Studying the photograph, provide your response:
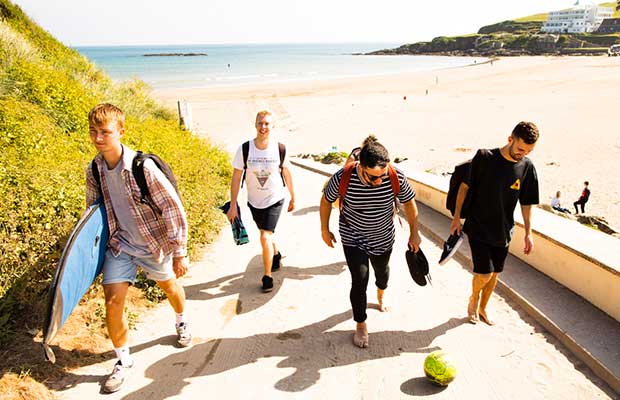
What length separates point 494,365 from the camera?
354cm

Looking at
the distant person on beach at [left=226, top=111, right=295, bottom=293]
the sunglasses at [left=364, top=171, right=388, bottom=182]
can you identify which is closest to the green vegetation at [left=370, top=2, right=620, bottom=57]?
the distant person on beach at [left=226, top=111, right=295, bottom=293]

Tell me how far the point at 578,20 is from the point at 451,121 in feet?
450

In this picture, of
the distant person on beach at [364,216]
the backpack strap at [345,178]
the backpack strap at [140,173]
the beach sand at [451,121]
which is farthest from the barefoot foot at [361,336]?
the beach sand at [451,121]

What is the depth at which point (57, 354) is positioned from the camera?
3.56m

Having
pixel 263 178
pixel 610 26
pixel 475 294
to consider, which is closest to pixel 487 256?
pixel 475 294

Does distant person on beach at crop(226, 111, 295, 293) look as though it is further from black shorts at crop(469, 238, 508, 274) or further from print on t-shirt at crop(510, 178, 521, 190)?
print on t-shirt at crop(510, 178, 521, 190)

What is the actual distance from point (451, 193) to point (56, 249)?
3532mm

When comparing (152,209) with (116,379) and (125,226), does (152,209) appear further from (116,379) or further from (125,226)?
(116,379)

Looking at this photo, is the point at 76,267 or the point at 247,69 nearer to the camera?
the point at 76,267

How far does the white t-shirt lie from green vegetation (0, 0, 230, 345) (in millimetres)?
1379

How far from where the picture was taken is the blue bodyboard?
285cm

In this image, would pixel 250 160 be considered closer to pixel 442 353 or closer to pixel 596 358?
pixel 442 353

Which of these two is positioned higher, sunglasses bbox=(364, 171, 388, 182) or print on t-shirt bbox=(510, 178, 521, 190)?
sunglasses bbox=(364, 171, 388, 182)

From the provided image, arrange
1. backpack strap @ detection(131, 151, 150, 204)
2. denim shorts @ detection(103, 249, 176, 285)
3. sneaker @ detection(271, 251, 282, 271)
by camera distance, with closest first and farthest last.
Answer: backpack strap @ detection(131, 151, 150, 204) < denim shorts @ detection(103, 249, 176, 285) < sneaker @ detection(271, 251, 282, 271)
